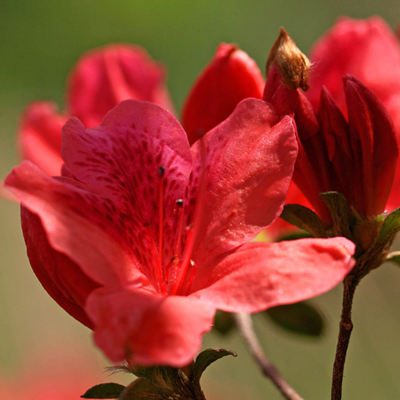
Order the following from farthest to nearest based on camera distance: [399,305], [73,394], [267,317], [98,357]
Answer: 1. [98,357]
2. [399,305]
3. [73,394]
4. [267,317]

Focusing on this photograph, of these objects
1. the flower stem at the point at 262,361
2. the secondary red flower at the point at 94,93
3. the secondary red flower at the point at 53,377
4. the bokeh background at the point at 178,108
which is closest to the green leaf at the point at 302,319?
the flower stem at the point at 262,361

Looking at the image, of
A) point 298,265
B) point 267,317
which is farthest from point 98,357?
point 298,265

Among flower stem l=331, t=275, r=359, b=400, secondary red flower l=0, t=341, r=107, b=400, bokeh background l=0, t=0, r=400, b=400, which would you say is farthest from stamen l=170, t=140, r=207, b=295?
bokeh background l=0, t=0, r=400, b=400

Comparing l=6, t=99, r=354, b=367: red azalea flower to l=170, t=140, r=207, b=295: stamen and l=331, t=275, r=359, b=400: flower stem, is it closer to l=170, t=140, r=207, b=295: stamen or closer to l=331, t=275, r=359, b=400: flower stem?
l=170, t=140, r=207, b=295: stamen

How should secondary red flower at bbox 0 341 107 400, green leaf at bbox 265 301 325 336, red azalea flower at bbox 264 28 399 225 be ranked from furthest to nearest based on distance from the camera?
secondary red flower at bbox 0 341 107 400 < green leaf at bbox 265 301 325 336 < red azalea flower at bbox 264 28 399 225

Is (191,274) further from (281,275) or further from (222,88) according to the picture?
(222,88)

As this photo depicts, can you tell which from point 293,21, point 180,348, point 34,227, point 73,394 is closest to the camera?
point 180,348

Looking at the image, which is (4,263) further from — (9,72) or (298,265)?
(298,265)
